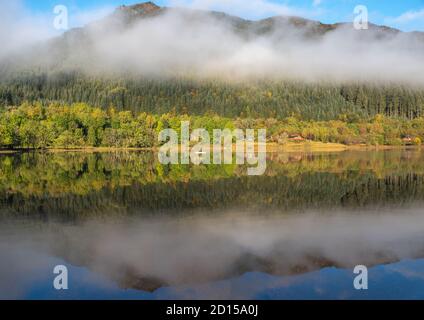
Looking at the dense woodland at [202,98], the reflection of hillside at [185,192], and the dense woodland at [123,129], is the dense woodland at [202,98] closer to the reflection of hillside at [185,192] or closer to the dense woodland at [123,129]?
the dense woodland at [123,129]

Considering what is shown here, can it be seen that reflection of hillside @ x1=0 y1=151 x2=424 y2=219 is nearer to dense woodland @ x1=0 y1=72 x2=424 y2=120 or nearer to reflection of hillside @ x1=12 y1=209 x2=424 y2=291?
reflection of hillside @ x1=12 y1=209 x2=424 y2=291

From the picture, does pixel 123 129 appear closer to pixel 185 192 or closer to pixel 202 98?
pixel 185 192

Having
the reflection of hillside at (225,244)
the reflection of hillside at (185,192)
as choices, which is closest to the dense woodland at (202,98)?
the reflection of hillside at (185,192)

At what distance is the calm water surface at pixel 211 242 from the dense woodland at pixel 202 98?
135m

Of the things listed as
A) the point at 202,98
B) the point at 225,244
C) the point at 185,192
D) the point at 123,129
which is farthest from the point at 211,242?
the point at 202,98

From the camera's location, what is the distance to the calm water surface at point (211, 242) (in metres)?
11.2

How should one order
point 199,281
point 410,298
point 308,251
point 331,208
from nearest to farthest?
point 410,298 < point 199,281 < point 308,251 < point 331,208

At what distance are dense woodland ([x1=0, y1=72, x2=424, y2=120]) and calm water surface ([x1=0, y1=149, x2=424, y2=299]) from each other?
13505cm

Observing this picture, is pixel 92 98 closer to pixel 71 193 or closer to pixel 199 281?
pixel 71 193

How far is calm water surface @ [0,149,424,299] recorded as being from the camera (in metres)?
11.2

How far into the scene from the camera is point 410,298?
34.2 ft

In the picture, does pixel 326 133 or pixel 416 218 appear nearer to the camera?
pixel 416 218

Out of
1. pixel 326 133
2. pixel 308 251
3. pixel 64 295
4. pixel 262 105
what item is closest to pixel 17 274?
pixel 64 295
